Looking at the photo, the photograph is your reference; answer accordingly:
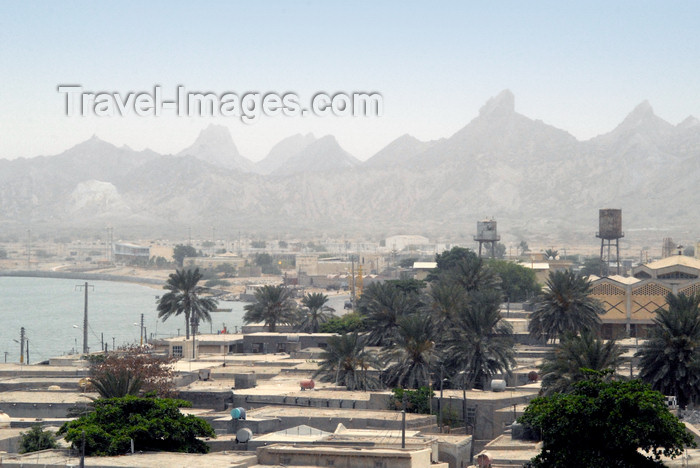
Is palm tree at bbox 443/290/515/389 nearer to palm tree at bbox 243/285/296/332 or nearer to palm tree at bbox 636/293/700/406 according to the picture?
palm tree at bbox 636/293/700/406

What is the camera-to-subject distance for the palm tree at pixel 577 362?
1737 inches

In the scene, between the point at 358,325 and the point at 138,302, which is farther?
the point at 138,302

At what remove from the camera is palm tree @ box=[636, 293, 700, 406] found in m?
47.0

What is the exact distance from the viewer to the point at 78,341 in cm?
11650

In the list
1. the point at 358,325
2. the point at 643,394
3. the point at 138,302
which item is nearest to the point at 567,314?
the point at 358,325

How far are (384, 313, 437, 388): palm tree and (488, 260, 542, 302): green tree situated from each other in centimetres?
5110

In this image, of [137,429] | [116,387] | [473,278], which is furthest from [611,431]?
[473,278]

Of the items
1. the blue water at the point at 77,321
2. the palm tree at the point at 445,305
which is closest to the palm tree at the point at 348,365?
the palm tree at the point at 445,305

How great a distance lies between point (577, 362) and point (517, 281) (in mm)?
66186

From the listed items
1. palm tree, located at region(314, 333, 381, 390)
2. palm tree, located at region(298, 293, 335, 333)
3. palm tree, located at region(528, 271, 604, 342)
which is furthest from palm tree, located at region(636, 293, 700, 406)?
palm tree, located at region(298, 293, 335, 333)

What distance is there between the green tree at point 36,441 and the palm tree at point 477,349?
19.0 m

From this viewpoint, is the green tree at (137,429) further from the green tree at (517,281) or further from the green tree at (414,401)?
the green tree at (517,281)

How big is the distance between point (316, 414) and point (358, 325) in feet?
99.3

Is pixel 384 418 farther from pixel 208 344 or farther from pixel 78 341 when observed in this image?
pixel 78 341
